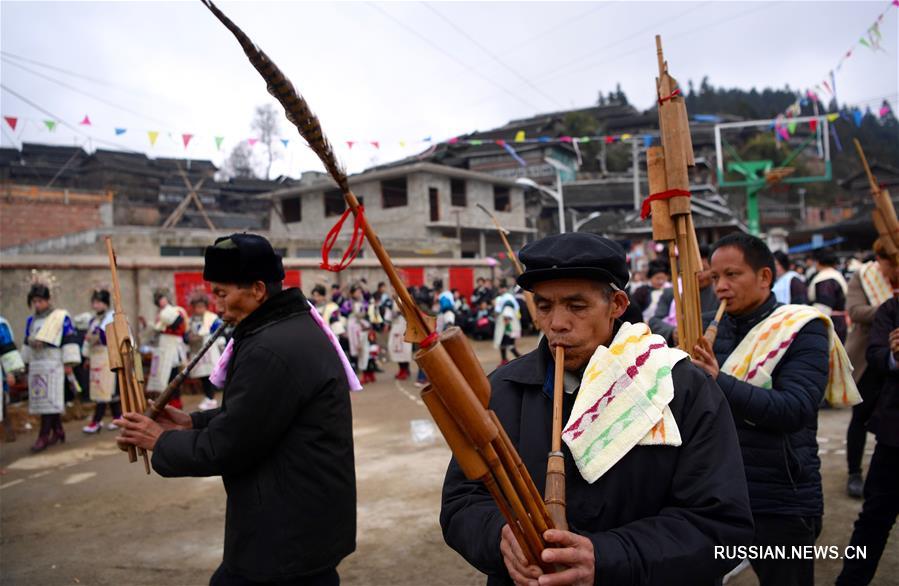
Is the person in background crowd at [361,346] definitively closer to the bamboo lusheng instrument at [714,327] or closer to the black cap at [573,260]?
the bamboo lusheng instrument at [714,327]

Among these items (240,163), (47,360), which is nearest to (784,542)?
(47,360)

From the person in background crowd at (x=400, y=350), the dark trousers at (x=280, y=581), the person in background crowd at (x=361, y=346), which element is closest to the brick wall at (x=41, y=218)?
the person in background crowd at (x=361, y=346)

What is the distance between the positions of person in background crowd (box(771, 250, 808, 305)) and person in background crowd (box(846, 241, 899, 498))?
0.45 metres

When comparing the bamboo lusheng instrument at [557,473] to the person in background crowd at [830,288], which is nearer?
the bamboo lusheng instrument at [557,473]

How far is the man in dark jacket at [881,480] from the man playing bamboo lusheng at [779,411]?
72 centimetres

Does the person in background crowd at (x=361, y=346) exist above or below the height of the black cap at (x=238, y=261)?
below

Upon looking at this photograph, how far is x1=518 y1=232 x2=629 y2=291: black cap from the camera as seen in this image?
158 centimetres

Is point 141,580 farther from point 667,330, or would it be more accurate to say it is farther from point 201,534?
point 667,330

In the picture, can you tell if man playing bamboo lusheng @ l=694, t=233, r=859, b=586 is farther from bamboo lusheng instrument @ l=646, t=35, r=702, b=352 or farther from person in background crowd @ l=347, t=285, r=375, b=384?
person in background crowd @ l=347, t=285, r=375, b=384

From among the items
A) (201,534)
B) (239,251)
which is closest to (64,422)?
(201,534)

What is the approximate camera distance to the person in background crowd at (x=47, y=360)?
6996mm

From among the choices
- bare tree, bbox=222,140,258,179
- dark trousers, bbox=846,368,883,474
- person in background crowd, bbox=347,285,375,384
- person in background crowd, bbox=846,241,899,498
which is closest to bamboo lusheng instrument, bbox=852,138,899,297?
person in background crowd, bbox=846,241,899,498

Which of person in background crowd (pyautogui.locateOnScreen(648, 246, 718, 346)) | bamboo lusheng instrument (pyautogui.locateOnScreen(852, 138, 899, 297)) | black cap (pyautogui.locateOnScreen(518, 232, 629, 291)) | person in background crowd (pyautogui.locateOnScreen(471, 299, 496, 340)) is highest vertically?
bamboo lusheng instrument (pyautogui.locateOnScreen(852, 138, 899, 297))

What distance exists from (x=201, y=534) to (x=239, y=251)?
3.06 m
